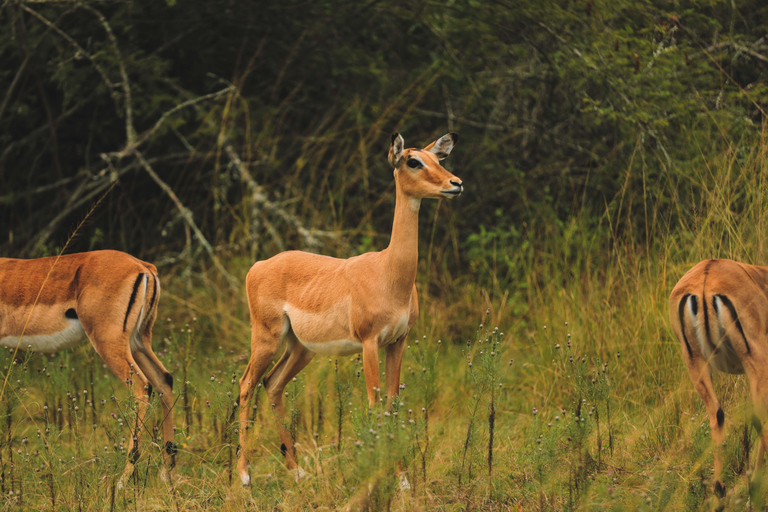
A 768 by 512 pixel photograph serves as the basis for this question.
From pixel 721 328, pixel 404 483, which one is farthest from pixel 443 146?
pixel 404 483

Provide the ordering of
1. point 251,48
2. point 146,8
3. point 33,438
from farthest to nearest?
1. point 251,48
2. point 146,8
3. point 33,438

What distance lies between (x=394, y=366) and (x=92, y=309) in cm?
197

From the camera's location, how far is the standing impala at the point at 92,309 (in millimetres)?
4582

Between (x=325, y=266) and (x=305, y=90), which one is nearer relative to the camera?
(x=325, y=266)

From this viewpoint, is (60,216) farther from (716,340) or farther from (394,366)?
(716,340)

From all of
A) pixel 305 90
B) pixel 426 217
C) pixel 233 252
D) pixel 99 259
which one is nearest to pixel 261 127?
pixel 305 90

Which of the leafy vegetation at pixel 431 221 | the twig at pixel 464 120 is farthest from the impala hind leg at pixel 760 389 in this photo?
the twig at pixel 464 120

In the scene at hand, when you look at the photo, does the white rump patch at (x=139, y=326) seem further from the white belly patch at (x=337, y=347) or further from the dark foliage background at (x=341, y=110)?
the dark foliage background at (x=341, y=110)

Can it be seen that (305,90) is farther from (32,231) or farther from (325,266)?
(325,266)

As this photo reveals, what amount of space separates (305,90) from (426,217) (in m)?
2.25

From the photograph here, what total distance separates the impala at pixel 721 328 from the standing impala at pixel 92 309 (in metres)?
3.03

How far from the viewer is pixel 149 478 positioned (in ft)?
13.7

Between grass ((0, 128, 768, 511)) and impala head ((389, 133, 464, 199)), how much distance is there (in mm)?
853

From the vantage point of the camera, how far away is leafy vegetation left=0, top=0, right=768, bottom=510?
13.0 feet
